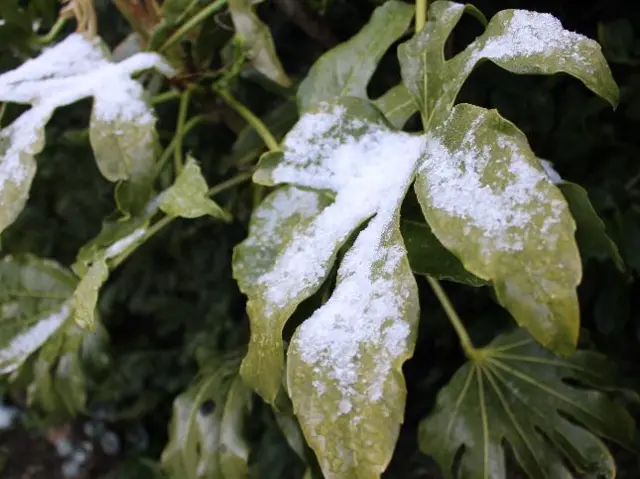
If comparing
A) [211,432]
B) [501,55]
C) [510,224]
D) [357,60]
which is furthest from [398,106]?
[211,432]

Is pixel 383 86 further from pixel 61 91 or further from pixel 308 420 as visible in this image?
pixel 308 420

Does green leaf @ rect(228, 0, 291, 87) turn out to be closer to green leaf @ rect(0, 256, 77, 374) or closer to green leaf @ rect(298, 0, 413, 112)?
green leaf @ rect(298, 0, 413, 112)

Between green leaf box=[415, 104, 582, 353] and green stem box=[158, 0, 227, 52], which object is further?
green stem box=[158, 0, 227, 52]

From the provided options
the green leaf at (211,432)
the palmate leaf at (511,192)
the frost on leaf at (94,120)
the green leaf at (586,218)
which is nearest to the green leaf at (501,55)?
the palmate leaf at (511,192)

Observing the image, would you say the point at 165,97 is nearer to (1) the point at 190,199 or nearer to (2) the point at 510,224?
(1) the point at 190,199

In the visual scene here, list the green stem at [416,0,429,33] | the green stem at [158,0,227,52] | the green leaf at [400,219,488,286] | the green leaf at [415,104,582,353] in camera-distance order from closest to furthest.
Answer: the green leaf at [415,104,582,353]
the green leaf at [400,219,488,286]
the green stem at [416,0,429,33]
the green stem at [158,0,227,52]

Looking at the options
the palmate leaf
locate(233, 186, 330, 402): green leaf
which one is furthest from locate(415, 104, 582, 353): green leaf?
locate(233, 186, 330, 402): green leaf

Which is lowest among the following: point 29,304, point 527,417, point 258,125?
point 527,417
